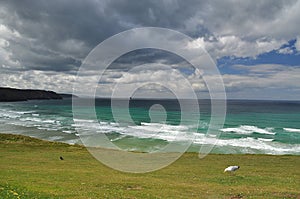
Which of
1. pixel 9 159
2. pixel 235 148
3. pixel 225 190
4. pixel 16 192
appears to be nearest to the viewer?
pixel 16 192

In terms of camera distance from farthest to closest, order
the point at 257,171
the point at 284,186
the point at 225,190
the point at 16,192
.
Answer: the point at 257,171
the point at 284,186
the point at 225,190
the point at 16,192

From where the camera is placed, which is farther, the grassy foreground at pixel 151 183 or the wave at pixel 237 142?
the wave at pixel 237 142

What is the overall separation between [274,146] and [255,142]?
5199 millimetres

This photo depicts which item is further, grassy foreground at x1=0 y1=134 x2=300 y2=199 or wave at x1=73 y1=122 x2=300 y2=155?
wave at x1=73 y1=122 x2=300 y2=155

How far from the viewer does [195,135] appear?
78.1 m

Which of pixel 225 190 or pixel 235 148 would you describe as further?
pixel 235 148

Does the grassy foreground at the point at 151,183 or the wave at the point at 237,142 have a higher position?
the grassy foreground at the point at 151,183

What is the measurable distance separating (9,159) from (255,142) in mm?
54013

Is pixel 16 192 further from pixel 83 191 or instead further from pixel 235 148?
pixel 235 148

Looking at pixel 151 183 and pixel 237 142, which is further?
pixel 237 142

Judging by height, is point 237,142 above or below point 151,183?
below

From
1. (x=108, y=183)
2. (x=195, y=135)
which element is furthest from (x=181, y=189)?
(x=195, y=135)

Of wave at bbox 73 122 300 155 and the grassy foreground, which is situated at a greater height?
the grassy foreground

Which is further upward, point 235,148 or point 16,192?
point 16,192
